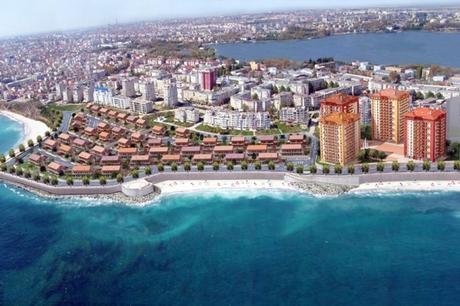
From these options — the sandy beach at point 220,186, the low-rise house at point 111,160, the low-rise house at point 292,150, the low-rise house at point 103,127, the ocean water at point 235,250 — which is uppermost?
the low-rise house at point 103,127

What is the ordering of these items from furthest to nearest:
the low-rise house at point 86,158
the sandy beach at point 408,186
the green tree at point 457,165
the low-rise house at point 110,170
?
the low-rise house at point 86,158
the low-rise house at point 110,170
the green tree at point 457,165
the sandy beach at point 408,186

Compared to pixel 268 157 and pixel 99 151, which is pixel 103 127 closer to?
pixel 99 151

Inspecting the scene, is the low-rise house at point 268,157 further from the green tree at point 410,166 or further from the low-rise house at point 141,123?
the low-rise house at point 141,123

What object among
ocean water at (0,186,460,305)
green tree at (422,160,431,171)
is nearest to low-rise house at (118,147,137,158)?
ocean water at (0,186,460,305)

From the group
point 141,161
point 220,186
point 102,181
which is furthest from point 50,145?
point 220,186

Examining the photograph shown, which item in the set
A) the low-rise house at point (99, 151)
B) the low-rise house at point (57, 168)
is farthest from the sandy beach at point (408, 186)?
the low-rise house at point (57, 168)

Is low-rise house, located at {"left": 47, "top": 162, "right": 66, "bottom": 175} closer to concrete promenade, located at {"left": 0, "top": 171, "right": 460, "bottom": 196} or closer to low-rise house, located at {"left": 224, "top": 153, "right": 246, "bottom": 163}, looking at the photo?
concrete promenade, located at {"left": 0, "top": 171, "right": 460, "bottom": 196}

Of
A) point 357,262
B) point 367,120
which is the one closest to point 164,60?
point 367,120
